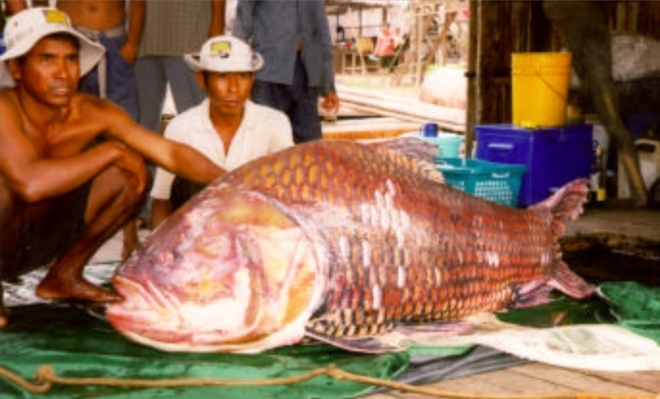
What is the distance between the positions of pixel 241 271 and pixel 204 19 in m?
3.82

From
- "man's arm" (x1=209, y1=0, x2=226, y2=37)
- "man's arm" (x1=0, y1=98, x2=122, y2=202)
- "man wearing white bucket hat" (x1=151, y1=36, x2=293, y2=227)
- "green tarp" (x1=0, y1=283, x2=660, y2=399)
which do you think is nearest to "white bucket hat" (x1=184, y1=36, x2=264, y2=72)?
"man wearing white bucket hat" (x1=151, y1=36, x2=293, y2=227)

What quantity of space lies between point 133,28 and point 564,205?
3.24m


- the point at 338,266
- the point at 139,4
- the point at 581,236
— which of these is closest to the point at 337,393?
the point at 338,266

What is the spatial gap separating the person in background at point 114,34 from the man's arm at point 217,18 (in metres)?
0.53

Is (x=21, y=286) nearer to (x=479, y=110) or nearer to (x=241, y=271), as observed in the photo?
(x=241, y=271)

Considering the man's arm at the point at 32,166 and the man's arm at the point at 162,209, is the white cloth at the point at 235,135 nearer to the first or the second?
the man's arm at the point at 162,209

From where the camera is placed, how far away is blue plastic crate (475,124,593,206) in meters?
7.92

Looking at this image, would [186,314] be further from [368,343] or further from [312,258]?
[368,343]

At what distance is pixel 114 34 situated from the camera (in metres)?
6.48

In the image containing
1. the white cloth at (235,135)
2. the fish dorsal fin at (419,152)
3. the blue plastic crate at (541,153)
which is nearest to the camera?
the fish dorsal fin at (419,152)

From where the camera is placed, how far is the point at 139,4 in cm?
647

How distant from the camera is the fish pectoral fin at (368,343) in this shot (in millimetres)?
3510

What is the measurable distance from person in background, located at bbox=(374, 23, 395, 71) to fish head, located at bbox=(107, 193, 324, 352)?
21.7m

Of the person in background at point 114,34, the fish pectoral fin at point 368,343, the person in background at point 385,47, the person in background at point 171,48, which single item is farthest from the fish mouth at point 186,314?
the person in background at point 385,47
